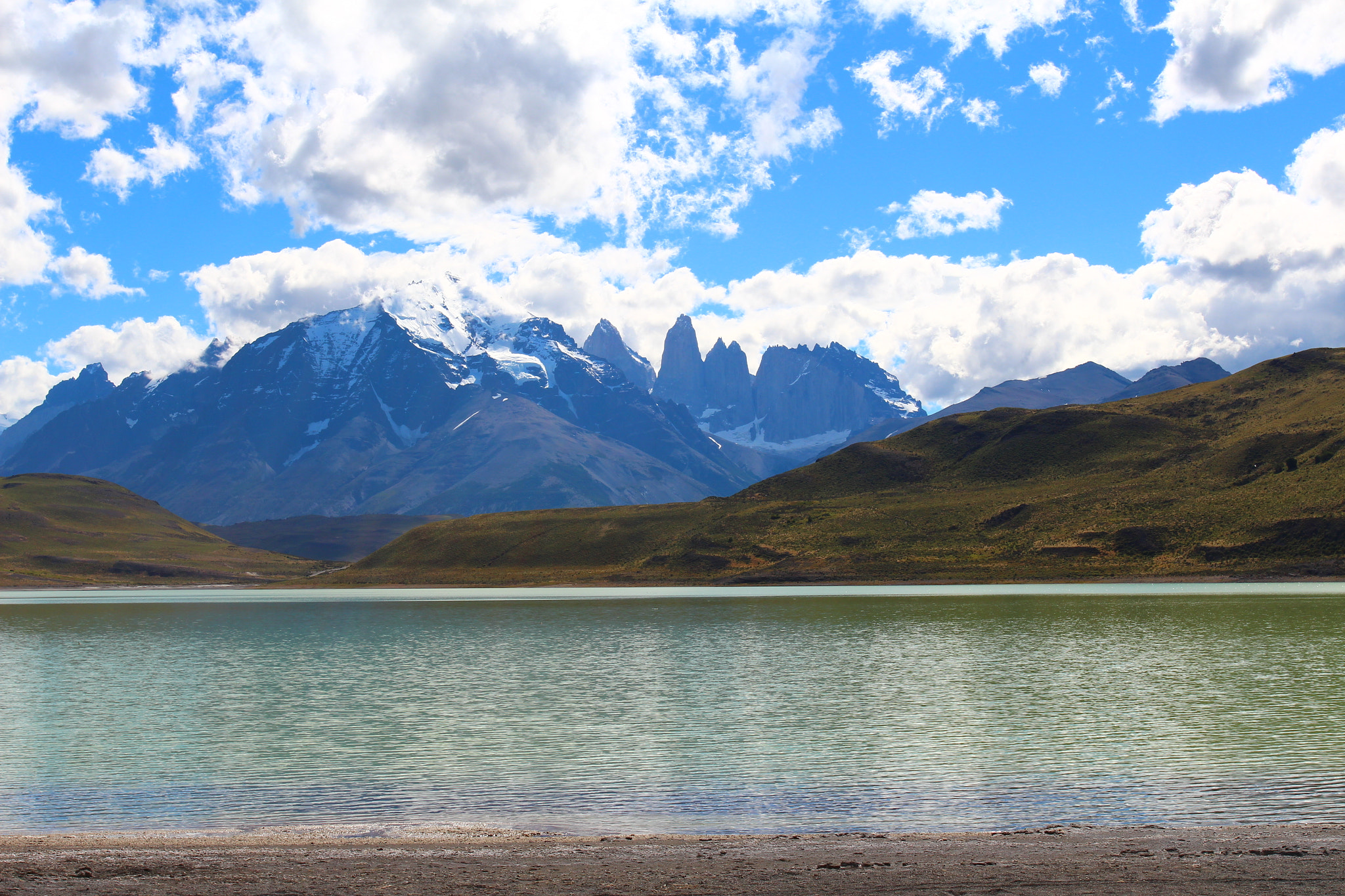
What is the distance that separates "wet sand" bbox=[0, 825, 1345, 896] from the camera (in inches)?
766

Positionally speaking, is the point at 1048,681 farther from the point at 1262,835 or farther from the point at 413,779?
the point at 413,779

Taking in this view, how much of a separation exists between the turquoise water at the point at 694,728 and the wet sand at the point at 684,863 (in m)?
2.20

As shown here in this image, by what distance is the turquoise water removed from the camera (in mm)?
28578

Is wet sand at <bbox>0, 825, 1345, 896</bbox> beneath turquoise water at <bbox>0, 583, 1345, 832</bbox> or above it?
above

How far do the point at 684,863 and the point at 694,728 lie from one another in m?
20.4

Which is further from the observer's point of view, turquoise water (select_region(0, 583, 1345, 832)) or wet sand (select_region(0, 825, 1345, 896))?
turquoise water (select_region(0, 583, 1345, 832))

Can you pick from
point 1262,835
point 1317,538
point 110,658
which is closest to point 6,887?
point 1262,835

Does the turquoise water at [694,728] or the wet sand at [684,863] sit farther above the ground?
the wet sand at [684,863]

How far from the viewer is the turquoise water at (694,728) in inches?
1125

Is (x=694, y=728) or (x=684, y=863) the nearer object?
(x=684, y=863)

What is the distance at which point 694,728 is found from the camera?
138 ft

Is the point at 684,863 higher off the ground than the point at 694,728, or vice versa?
the point at 684,863

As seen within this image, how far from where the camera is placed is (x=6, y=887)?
19500mm

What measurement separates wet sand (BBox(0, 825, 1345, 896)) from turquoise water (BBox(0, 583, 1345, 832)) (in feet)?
7.23
